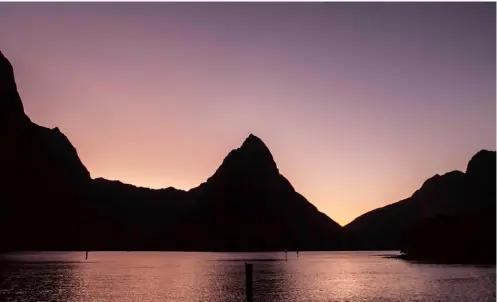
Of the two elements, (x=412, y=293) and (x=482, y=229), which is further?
(x=482, y=229)

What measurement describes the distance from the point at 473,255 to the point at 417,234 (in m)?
28.9

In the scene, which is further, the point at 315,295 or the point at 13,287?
the point at 13,287

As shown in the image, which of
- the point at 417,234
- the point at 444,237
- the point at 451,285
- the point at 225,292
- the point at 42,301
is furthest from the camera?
the point at 417,234

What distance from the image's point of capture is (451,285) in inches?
3263

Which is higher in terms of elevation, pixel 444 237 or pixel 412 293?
pixel 444 237

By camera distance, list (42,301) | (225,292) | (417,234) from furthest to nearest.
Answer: (417,234) → (225,292) → (42,301)

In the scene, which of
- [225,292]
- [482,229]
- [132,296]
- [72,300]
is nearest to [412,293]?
[225,292]

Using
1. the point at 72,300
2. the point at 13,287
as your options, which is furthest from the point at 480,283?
the point at 13,287

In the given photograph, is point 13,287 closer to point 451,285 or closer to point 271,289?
point 271,289

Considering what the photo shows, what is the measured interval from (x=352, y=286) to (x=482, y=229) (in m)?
92.7

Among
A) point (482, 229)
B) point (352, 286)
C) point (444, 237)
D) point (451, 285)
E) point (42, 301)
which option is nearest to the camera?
point (42, 301)

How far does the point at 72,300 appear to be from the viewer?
220ft

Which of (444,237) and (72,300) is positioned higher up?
(444,237)

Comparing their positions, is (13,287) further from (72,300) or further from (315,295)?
(315,295)
